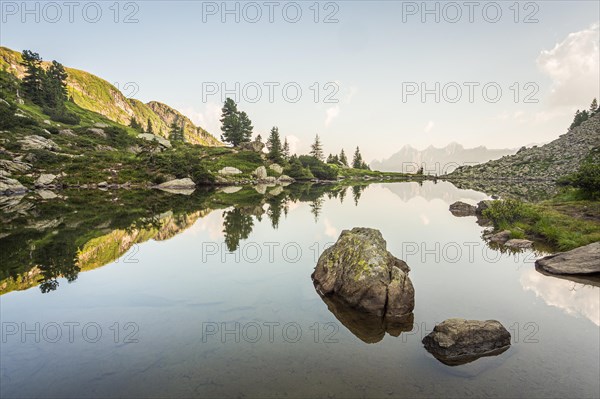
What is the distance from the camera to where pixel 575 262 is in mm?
15109

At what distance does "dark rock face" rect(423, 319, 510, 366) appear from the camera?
826 cm

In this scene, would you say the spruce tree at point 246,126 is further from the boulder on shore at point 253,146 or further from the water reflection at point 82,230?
the water reflection at point 82,230

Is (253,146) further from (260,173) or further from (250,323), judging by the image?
(250,323)

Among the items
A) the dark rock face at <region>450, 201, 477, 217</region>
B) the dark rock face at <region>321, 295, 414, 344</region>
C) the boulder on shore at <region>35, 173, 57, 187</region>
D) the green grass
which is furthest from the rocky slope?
the boulder on shore at <region>35, 173, 57, 187</region>

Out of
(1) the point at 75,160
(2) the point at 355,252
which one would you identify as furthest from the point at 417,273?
(1) the point at 75,160

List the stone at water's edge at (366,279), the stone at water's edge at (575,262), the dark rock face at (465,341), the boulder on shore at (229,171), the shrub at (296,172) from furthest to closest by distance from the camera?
the shrub at (296,172) < the boulder on shore at (229,171) < the stone at water's edge at (575,262) < the stone at water's edge at (366,279) < the dark rock face at (465,341)

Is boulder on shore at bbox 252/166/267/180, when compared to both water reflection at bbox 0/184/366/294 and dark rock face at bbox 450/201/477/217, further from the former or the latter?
dark rock face at bbox 450/201/477/217

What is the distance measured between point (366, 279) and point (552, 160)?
135 meters

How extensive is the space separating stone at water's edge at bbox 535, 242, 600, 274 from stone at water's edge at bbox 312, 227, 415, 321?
899 cm

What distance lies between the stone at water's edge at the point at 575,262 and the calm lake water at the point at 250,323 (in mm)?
828

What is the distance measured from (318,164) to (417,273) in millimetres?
119256

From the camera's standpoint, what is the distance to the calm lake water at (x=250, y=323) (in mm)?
7066

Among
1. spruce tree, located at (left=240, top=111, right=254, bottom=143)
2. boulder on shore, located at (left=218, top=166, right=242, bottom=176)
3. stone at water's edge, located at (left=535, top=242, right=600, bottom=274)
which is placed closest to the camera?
stone at water's edge, located at (left=535, top=242, right=600, bottom=274)

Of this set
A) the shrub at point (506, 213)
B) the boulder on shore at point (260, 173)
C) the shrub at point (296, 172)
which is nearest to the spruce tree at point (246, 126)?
the shrub at point (296, 172)
